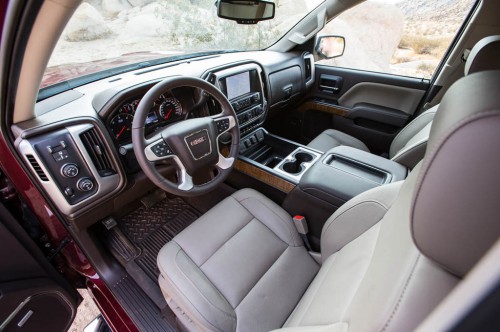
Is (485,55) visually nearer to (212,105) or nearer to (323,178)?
(323,178)

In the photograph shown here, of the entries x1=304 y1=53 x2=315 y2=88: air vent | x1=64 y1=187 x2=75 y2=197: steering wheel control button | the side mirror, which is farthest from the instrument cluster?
the side mirror

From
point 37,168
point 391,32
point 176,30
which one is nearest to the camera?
point 37,168

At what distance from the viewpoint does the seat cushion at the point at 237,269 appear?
862 mm

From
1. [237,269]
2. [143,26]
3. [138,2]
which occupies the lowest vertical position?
[237,269]

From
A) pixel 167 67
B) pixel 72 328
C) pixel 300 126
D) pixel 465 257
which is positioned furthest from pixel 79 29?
pixel 465 257

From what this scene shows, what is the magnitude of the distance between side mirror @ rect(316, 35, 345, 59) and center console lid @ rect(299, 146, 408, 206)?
1.29 metres

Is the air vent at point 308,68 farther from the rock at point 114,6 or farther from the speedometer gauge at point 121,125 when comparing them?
the rock at point 114,6

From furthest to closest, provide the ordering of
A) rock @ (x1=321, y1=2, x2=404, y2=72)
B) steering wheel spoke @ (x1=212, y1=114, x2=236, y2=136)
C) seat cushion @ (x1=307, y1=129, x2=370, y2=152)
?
rock @ (x1=321, y1=2, x2=404, y2=72) → seat cushion @ (x1=307, y1=129, x2=370, y2=152) → steering wheel spoke @ (x1=212, y1=114, x2=236, y2=136)

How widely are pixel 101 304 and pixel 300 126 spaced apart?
195 centimetres

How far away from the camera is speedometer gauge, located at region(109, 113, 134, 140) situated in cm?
113

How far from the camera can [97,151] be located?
3.45ft

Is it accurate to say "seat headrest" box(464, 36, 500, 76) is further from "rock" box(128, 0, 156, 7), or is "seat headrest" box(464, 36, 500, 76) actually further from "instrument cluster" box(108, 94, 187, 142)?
"rock" box(128, 0, 156, 7)

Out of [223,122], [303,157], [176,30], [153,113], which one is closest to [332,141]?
[303,157]

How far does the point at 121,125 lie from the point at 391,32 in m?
5.19
